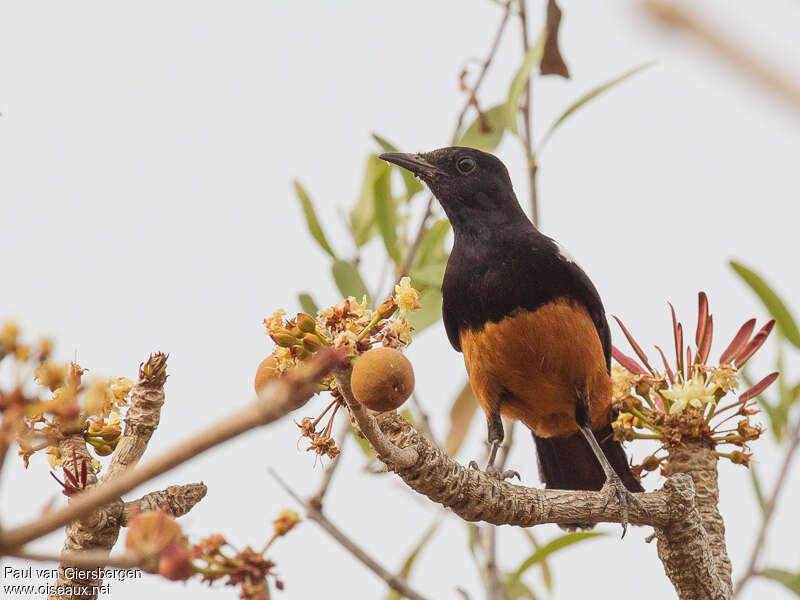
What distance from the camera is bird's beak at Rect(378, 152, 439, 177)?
524 centimetres

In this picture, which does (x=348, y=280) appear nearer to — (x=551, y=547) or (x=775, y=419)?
(x=551, y=547)

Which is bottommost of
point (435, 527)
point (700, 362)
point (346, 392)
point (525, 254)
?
point (346, 392)

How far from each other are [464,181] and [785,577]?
2.49m

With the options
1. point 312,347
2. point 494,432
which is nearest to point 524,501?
point 312,347

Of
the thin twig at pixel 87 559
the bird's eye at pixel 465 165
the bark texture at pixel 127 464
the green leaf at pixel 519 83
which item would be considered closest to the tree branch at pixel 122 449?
the bark texture at pixel 127 464

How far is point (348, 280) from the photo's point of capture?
180 inches

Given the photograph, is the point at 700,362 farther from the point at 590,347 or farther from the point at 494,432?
the point at 494,432

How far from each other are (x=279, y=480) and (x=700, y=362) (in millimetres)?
1662

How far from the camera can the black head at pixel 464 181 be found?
5.23 meters

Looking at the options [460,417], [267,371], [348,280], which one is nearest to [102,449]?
[267,371]

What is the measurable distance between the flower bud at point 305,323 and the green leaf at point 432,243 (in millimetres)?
2855

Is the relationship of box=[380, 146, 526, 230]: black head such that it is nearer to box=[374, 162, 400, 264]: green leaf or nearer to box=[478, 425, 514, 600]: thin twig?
box=[374, 162, 400, 264]: green leaf

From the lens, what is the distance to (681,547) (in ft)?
11.7

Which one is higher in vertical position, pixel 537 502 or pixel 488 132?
pixel 488 132
